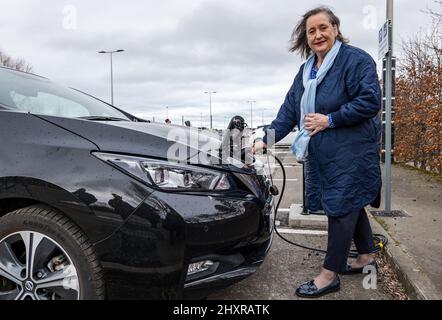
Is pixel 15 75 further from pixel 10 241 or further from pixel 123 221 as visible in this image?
pixel 123 221

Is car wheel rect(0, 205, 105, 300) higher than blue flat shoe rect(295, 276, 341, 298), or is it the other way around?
car wheel rect(0, 205, 105, 300)

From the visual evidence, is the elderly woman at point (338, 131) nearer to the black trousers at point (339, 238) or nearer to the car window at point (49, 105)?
the black trousers at point (339, 238)

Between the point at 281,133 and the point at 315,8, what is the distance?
0.91 metres

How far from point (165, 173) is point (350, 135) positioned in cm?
124

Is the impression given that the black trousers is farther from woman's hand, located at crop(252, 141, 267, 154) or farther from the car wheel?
the car wheel

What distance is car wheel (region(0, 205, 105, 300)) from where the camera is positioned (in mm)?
1852

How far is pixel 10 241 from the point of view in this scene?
1993 millimetres

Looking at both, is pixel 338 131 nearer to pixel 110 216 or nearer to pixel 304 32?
pixel 304 32

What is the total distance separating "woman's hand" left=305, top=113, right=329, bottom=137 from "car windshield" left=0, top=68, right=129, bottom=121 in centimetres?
140

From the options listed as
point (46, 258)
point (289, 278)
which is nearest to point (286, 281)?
point (289, 278)

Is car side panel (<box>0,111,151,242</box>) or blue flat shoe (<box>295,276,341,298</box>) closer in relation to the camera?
car side panel (<box>0,111,151,242</box>)

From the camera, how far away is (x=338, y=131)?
7.95 ft

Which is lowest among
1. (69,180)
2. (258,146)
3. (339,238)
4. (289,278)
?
(289,278)

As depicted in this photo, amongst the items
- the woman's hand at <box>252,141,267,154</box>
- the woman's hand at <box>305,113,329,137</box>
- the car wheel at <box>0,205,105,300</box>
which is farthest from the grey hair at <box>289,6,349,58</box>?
the car wheel at <box>0,205,105,300</box>
